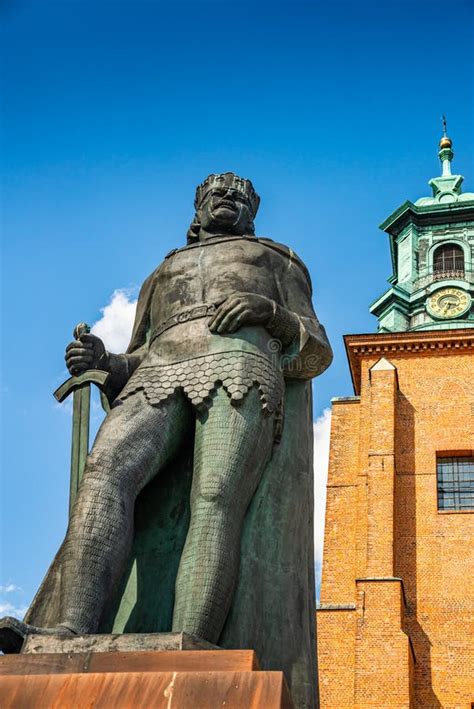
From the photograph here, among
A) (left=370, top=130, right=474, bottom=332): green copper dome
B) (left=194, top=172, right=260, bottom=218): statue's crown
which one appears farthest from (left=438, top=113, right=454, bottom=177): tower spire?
(left=194, top=172, right=260, bottom=218): statue's crown

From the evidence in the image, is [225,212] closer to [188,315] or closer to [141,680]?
[188,315]

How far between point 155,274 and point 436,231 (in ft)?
139

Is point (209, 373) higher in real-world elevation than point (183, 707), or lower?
higher

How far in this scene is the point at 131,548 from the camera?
225 inches

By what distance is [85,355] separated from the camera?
244 inches

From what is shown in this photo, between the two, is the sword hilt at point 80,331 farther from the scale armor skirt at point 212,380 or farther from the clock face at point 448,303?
the clock face at point 448,303

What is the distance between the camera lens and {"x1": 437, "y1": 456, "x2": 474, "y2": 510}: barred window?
36.0m

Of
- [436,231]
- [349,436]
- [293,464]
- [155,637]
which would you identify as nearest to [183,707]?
[155,637]

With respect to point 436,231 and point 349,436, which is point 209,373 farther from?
point 436,231

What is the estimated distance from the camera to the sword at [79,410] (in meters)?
5.82

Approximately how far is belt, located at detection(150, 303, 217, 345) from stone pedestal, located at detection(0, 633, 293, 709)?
2153mm

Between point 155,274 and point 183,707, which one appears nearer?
point 183,707

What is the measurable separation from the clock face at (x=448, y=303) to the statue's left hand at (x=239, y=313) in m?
38.6

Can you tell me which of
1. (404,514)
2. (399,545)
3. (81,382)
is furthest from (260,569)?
(404,514)
